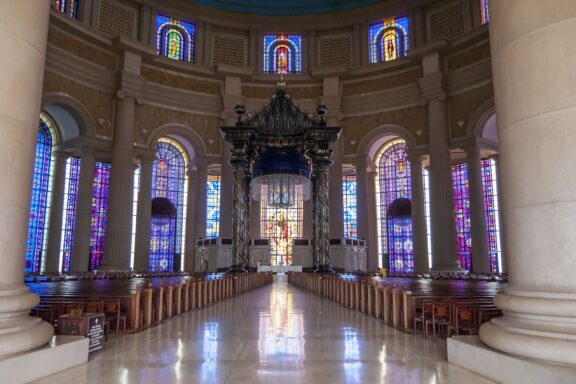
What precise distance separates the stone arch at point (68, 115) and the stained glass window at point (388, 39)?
55.6 ft

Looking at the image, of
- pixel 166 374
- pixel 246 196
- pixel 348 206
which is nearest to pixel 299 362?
pixel 166 374

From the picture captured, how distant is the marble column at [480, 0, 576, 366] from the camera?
3572mm

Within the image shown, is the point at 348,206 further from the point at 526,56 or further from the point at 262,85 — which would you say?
the point at 526,56

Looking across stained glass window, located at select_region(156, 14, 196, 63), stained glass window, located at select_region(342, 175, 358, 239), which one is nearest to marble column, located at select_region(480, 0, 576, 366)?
stained glass window, located at select_region(156, 14, 196, 63)

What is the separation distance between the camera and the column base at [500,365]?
3207 millimetres

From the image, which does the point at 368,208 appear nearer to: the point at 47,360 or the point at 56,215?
the point at 56,215

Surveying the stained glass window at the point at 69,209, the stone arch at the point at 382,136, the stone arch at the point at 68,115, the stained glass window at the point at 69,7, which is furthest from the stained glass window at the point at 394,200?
the stained glass window at the point at 69,7

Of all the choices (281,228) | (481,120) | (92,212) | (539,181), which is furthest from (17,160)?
(281,228)

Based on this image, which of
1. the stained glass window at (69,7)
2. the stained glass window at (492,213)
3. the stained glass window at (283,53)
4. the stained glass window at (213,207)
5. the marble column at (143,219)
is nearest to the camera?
the stained glass window at (69,7)

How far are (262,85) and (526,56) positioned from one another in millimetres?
25246

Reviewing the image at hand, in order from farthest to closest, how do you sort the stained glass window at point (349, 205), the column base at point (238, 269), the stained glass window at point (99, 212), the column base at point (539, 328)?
the stained glass window at point (349, 205) < the stained glass window at point (99, 212) < the column base at point (238, 269) < the column base at point (539, 328)

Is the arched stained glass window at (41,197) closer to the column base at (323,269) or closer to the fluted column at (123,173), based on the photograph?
the fluted column at (123,173)

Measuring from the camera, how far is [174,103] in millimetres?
26578

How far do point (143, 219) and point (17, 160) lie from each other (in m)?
21.9
